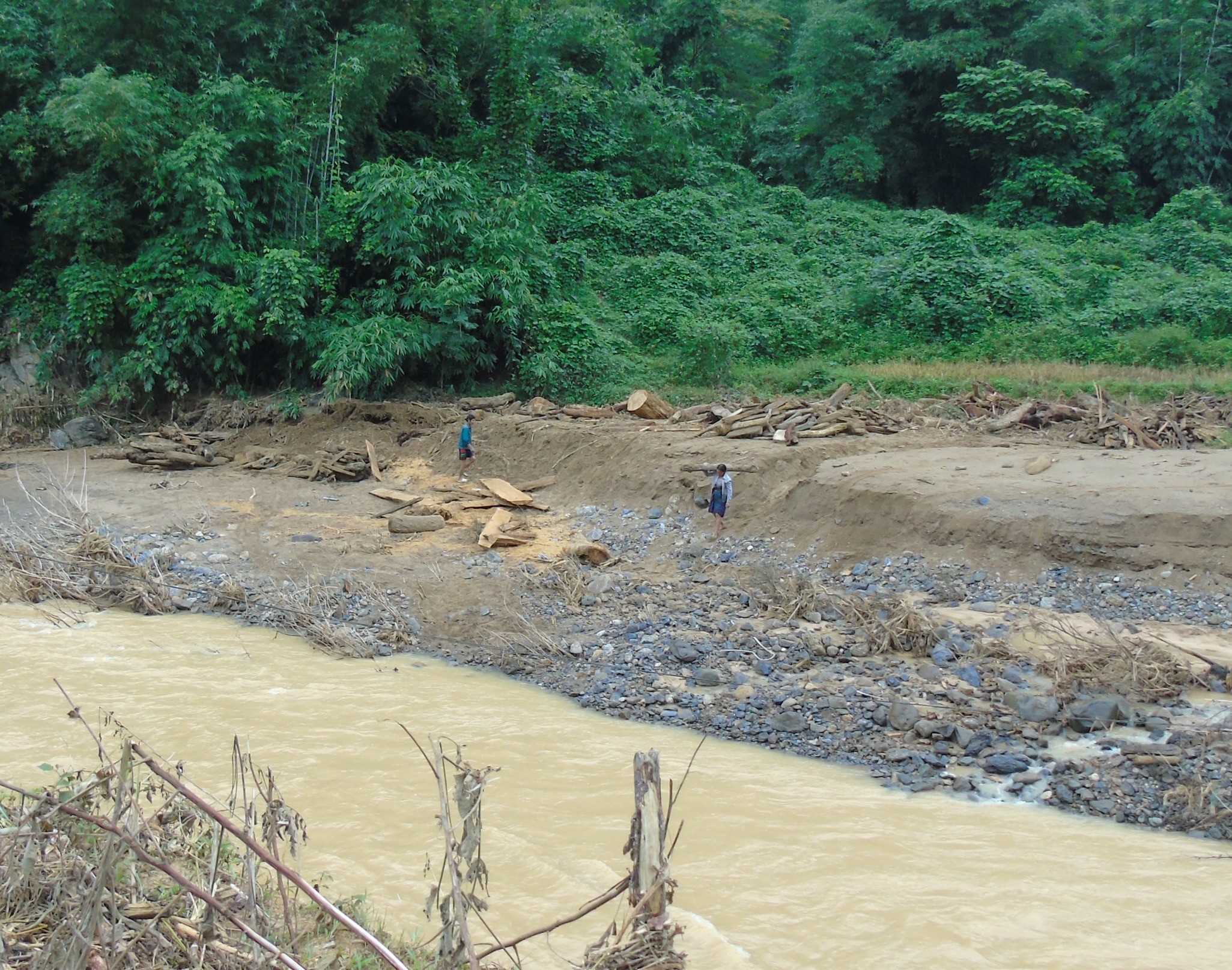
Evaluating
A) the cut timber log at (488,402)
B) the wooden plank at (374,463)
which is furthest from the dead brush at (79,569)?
the cut timber log at (488,402)

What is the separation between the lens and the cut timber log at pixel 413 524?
38.9 feet

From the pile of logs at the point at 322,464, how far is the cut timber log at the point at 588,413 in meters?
2.73

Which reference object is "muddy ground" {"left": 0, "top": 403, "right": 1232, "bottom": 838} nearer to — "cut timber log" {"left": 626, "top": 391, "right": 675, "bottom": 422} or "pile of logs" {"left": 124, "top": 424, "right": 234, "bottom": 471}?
"cut timber log" {"left": 626, "top": 391, "right": 675, "bottom": 422}

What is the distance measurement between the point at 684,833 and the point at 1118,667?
3559mm

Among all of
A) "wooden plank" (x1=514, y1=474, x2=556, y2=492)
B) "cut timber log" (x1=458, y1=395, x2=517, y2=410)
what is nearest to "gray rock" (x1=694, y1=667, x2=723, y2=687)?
"wooden plank" (x1=514, y1=474, x2=556, y2=492)

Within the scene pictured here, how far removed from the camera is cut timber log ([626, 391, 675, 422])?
1457 centimetres

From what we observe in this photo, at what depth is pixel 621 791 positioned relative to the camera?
21.2ft

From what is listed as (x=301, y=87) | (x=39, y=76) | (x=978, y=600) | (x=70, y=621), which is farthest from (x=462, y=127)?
(x=978, y=600)

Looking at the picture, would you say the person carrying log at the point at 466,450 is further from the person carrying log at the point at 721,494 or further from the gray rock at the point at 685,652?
the gray rock at the point at 685,652

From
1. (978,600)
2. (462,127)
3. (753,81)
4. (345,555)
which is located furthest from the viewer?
(753,81)

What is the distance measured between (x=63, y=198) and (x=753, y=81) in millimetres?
20462

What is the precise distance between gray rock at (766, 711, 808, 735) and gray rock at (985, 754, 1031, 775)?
1278mm

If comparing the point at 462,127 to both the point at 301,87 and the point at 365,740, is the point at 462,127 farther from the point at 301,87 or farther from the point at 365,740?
the point at 365,740

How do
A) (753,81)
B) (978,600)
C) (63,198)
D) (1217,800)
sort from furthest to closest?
(753,81), (63,198), (978,600), (1217,800)
